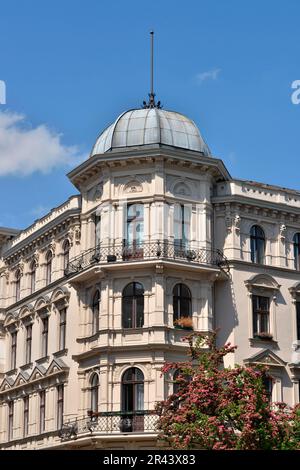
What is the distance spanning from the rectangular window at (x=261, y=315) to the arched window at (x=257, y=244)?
191cm

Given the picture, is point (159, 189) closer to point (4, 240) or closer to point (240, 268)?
point (240, 268)

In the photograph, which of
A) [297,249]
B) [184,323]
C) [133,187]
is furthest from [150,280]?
[297,249]

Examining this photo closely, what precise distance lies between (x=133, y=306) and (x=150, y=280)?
1.38 m

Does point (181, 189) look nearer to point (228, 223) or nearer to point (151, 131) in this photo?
point (228, 223)

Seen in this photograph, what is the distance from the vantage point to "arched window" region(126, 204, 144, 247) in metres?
41.2

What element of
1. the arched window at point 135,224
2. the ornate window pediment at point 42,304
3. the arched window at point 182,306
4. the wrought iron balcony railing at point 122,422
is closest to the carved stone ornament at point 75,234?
the ornate window pediment at point 42,304

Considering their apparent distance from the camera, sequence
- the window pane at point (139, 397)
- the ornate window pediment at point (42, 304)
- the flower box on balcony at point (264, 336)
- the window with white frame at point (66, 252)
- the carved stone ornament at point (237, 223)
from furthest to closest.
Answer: the ornate window pediment at point (42, 304) → the window with white frame at point (66, 252) → the carved stone ornament at point (237, 223) → the flower box on balcony at point (264, 336) → the window pane at point (139, 397)

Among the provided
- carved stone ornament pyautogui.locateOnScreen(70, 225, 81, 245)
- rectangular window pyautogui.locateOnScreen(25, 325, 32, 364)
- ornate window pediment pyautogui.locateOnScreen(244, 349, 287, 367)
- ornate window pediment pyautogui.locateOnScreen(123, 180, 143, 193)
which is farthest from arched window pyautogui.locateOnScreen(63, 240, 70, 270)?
ornate window pediment pyautogui.locateOnScreen(244, 349, 287, 367)

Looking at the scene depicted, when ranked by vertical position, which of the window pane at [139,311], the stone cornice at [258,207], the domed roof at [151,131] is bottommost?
the window pane at [139,311]

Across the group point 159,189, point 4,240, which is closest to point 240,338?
point 159,189

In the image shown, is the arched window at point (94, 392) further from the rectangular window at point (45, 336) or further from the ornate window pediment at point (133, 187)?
the ornate window pediment at point (133, 187)

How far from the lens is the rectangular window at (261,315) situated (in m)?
42.3

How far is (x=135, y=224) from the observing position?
41.5 meters

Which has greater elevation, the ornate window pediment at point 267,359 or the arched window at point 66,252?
the arched window at point 66,252
